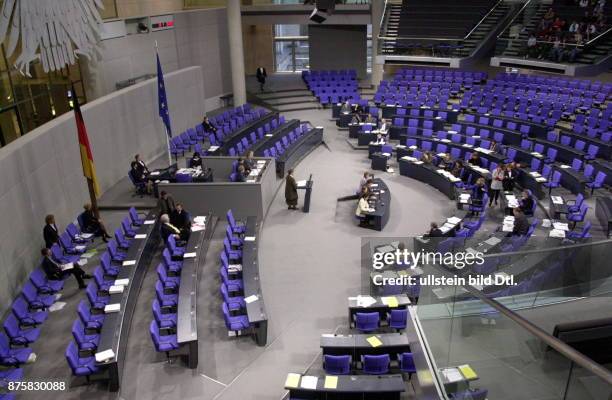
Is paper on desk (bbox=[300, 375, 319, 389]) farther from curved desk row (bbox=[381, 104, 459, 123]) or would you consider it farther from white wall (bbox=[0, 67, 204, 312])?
curved desk row (bbox=[381, 104, 459, 123])

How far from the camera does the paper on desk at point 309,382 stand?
8.51 metres

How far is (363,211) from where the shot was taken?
14961mm

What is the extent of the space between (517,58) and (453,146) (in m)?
9.53

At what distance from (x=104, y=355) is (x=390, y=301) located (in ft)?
18.1

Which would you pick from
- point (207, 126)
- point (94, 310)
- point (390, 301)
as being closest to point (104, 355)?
point (94, 310)

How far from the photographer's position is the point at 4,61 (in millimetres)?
14492

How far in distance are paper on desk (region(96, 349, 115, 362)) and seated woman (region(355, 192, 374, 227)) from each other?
808 centimetres

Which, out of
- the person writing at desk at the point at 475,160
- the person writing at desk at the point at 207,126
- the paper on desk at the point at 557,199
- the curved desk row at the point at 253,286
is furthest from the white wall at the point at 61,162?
the paper on desk at the point at 557,199

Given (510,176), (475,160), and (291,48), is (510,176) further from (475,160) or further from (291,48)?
(291,48)

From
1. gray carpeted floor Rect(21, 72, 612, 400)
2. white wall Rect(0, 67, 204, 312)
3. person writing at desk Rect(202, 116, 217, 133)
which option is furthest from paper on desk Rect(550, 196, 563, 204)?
white wall Rect(0, 67, 204, 312)

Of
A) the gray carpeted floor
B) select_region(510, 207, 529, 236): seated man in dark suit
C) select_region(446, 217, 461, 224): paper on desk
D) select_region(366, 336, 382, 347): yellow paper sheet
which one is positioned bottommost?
the gray carpeted floor

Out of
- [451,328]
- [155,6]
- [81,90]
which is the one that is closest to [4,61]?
[81,90]

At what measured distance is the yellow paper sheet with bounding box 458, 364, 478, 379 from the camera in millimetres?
5741

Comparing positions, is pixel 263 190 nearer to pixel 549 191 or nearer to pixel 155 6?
pixel 549 191
